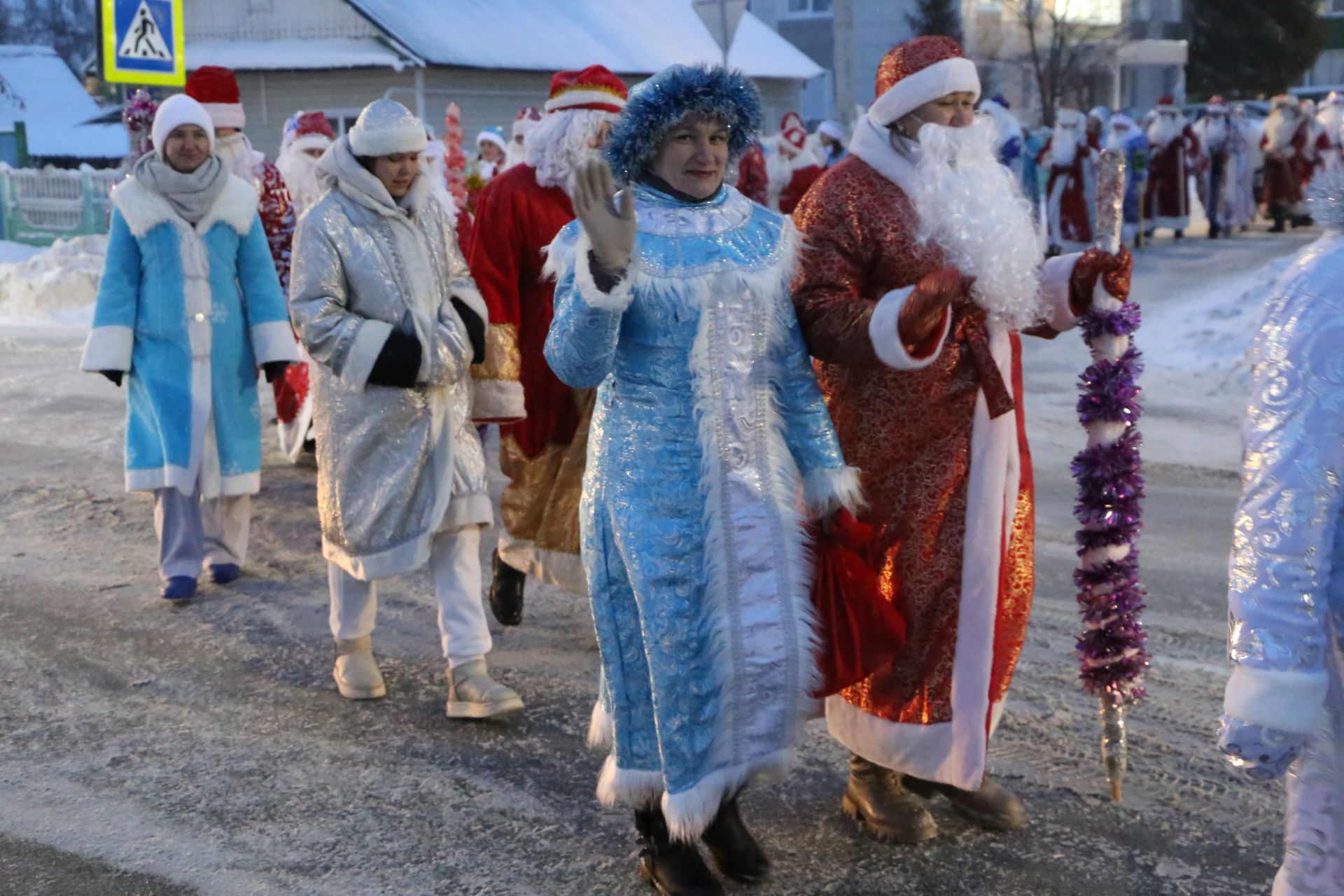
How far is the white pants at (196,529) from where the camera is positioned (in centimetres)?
632

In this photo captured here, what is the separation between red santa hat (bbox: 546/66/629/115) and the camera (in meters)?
5.29

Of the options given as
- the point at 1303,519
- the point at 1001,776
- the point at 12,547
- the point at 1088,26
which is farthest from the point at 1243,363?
the point at 1088,26

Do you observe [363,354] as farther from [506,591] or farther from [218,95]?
[218,95]

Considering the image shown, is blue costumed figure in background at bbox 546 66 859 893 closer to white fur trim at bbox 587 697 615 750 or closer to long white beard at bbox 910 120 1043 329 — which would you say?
white fur trim at bbox 587 697 615 750

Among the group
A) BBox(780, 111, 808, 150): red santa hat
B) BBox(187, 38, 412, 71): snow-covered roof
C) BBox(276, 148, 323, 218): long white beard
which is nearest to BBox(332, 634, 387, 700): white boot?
BBox(276, 148, 323, 218): long white beard

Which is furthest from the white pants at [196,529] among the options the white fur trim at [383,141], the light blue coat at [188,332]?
the white fur trim at [383,141]

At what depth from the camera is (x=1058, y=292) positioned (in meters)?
A: 3.91

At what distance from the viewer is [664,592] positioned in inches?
136

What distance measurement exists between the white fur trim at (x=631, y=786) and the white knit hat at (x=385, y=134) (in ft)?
7.17

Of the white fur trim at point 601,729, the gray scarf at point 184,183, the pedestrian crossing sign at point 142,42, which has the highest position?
the pedestrian crossing sign at point 142,42

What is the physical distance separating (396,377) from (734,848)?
1.92 m

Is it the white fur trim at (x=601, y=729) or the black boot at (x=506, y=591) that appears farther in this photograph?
the black boot at (x=506, y=591)

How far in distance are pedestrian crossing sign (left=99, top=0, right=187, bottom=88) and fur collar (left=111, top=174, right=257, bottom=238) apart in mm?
4722

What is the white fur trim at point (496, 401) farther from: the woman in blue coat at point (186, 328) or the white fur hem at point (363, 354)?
the woman in blue coat at point (186, 328)
